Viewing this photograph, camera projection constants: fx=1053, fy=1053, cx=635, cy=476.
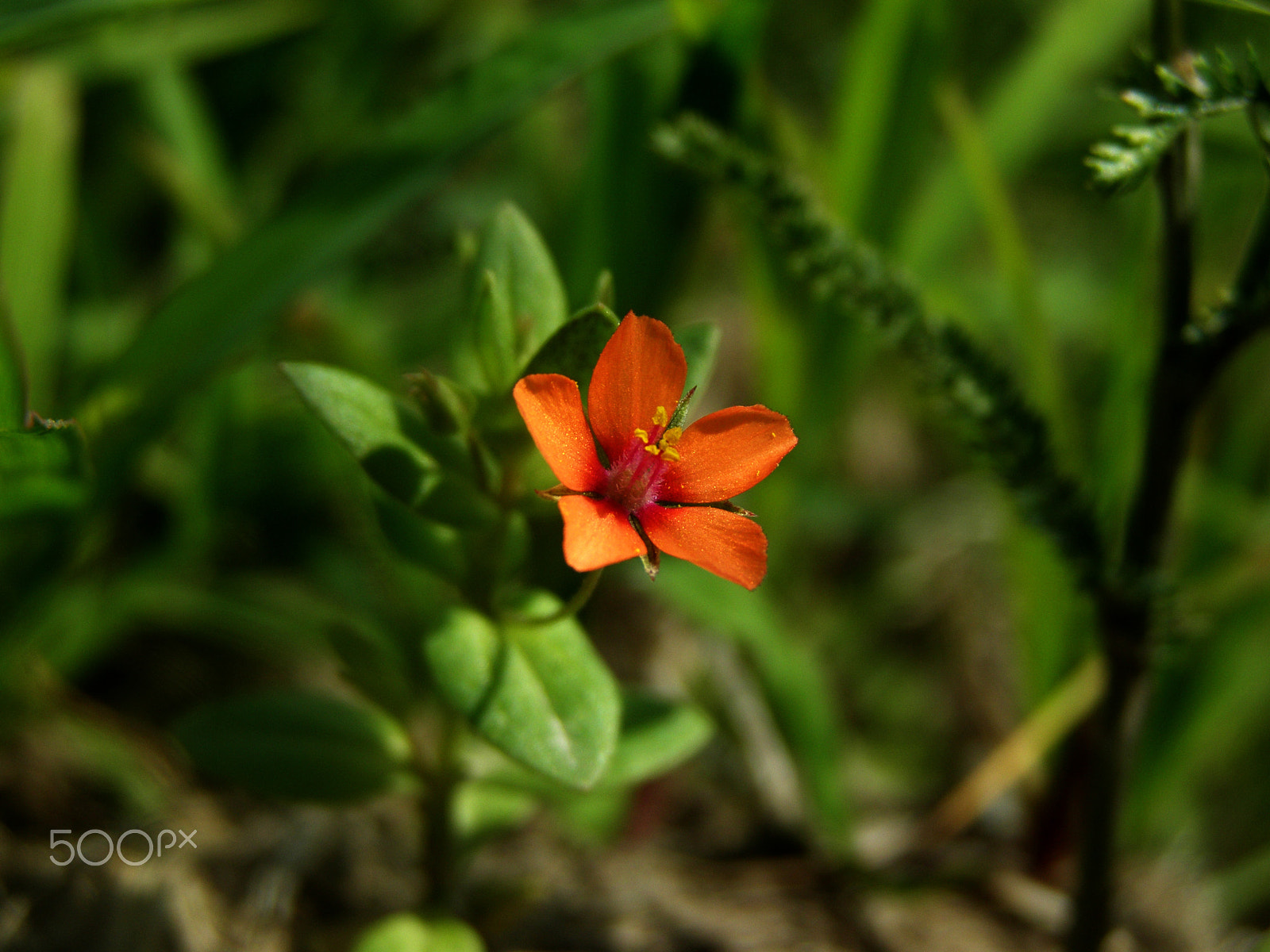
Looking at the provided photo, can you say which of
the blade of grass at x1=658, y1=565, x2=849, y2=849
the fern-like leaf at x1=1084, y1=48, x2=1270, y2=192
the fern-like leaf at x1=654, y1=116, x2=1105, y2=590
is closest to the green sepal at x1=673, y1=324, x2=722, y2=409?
the fern-like leaf at x1=654, y1=116, x2=1105, y2=590

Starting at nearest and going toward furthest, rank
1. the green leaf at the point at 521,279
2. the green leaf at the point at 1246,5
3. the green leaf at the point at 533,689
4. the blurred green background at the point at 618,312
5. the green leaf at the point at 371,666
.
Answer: the green leaf at the point at 1246,5 < the green leaf at the point at 533,689 < the green leaf at the point at 521,279 < the green leaf at the point at 371,666 < the blurred green background at the point at 618,312

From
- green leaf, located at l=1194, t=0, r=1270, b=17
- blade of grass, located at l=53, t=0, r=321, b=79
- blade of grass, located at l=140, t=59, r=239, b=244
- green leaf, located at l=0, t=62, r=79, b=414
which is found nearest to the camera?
green leaf, located at l=1194, t=0, r=1270, b=17

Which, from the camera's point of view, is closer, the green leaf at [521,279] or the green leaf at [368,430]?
the green leaf at [368,430]

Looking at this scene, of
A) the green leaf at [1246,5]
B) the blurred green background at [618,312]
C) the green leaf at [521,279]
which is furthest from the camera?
the blurred green background at [618,312]

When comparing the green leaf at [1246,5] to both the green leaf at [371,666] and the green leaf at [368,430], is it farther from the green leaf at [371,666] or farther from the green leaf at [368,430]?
the green leaf at [371,666]

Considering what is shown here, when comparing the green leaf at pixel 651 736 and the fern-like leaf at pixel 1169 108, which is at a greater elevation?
the fern-like leaf at pixel 1169 108

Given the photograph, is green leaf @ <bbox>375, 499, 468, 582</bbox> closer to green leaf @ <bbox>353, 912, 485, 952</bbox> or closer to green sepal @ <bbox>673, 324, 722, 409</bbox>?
green sepal @ <bbox>673, 324, 722, 409</bbox>

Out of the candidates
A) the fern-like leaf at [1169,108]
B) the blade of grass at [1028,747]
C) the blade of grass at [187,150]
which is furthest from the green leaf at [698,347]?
the blade of grass at [187,150]
